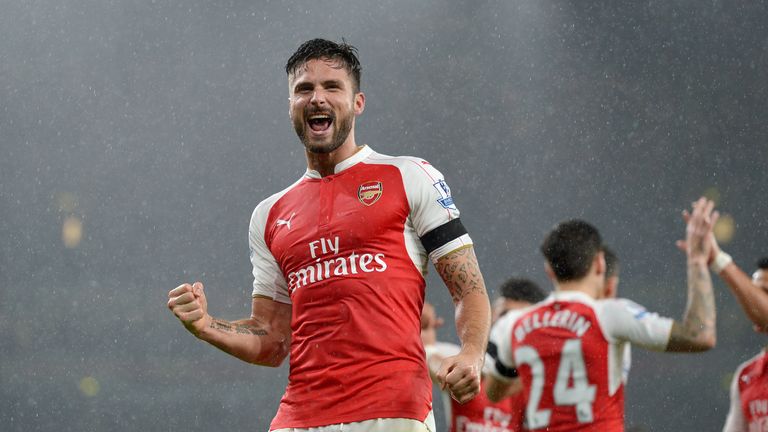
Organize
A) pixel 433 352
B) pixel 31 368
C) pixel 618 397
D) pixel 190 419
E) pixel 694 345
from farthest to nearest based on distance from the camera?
pixel 190 419 → pixel 31 368 → pixel 433 352 → pixel 618 397 → pixel 694 345

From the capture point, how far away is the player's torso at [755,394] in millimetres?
5078

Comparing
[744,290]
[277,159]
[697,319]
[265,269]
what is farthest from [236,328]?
[277,159]

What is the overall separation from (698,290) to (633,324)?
0.35 m

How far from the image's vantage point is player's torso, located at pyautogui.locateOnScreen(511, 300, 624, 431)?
383 centimetres

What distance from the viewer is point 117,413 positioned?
55.5 ft

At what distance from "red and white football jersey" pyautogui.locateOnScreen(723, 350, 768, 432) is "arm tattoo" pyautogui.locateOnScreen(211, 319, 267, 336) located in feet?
10.1

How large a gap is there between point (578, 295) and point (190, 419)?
14375 mm

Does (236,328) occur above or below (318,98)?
below

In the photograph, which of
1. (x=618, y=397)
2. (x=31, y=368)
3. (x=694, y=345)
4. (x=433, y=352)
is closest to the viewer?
(x=694, y=345)

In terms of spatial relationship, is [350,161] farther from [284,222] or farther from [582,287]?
[582,287]

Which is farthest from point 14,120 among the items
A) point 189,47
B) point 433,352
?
point 433,352

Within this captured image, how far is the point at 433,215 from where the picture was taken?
2969 mm

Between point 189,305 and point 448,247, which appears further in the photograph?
point 448,247

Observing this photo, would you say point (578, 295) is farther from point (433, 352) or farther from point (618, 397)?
point (433, 352)
